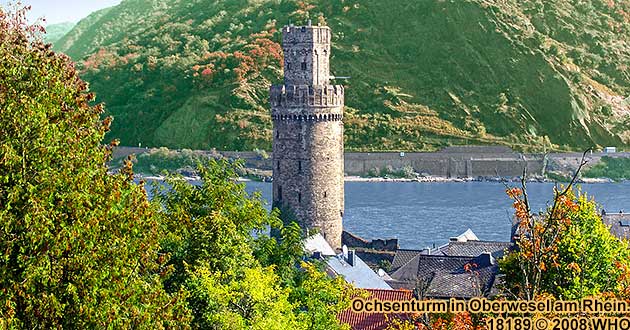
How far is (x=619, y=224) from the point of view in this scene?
53406 mm

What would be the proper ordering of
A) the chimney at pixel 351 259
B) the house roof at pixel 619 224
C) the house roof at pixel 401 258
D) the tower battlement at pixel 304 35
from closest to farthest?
the chimney at pixel 351 259
the house roof at pixel 619 224
the tower battlement at pixel 304 35
the house roof at pixel 401 258

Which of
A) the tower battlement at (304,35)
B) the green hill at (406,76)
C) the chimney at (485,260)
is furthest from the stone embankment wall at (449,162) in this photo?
the chimney at (485,260)

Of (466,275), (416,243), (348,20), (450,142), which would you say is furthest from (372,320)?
(348,20)

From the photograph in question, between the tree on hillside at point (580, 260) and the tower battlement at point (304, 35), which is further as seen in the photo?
the tower battlement at point (304, 35)

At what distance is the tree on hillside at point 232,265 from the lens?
2173 centimetres

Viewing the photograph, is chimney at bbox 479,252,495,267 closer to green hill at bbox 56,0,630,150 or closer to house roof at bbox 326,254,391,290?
house roof at bbox 326,254,391,290

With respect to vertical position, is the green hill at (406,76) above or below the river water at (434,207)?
above

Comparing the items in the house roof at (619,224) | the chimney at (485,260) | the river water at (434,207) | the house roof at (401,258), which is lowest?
the river water at (434,207)

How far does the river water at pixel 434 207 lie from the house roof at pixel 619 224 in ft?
73.8

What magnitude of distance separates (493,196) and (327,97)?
218ft

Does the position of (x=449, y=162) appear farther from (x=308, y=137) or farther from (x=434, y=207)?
(x=308, y=137)

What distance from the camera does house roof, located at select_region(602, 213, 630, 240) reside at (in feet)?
168

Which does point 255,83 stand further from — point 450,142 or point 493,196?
point 493,196

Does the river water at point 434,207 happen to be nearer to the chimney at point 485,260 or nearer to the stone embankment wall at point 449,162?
the stone embankment wall at point 449,162
